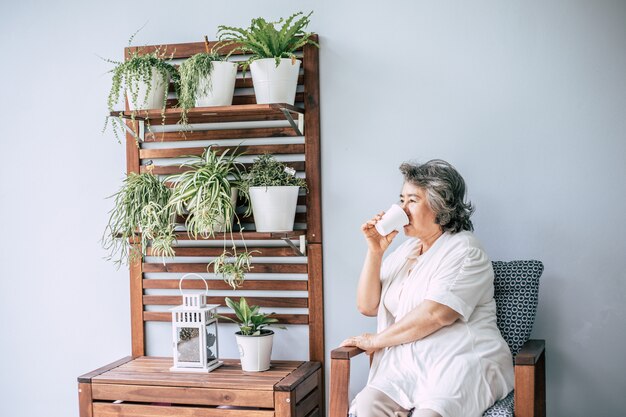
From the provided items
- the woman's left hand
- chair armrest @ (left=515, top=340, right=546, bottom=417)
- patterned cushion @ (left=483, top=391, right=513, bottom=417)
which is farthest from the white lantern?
chair armrest @ (left=515, top=340, right=546, bottom=417)

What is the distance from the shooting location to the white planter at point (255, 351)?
10.00ft

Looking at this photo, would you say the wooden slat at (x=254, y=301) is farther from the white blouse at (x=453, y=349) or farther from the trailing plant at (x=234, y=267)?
the white blouse at (x=453, y=349)

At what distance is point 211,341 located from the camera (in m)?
3.16

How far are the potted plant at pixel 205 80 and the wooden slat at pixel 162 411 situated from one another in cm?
118

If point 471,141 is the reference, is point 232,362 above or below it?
below

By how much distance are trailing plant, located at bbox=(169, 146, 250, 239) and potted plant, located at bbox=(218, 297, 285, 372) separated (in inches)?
13.3

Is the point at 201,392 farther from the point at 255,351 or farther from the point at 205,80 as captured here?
the point at 205,80

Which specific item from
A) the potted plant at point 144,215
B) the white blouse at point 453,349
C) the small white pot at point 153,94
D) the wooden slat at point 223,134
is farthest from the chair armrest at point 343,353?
the small white pot at point 153,94

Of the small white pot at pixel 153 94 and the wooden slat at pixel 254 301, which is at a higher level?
the small white pot at pixel 153 94

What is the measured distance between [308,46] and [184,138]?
0.71 metres
